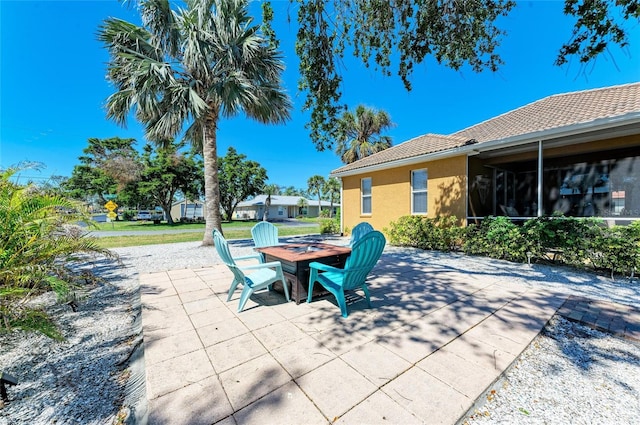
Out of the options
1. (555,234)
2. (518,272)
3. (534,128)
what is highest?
(534,128)

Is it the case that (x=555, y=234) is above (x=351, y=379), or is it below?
above

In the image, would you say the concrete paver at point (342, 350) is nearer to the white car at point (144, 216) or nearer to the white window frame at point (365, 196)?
the white window frame at point (365, 196)

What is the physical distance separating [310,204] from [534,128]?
44.8 meters

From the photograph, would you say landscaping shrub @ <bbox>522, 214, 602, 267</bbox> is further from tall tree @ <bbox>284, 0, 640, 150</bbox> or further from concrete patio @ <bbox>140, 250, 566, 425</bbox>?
tall tree @ <bbox>284, 0, 640, 150</bbox>

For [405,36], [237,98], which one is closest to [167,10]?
[237,98]

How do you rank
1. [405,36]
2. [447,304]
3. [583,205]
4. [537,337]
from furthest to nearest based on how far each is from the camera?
[583,205]
[405,36]
[447,304]
[537,337]

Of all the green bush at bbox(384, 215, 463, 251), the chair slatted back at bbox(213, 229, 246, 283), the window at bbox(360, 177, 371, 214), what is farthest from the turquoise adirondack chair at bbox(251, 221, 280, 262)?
the window at bbox(360, 177, 371, 214)

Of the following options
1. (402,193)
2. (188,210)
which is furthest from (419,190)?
(188,210)

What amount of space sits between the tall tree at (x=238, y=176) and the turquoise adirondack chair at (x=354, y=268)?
28244mm

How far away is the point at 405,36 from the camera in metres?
4.75

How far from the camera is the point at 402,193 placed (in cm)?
954

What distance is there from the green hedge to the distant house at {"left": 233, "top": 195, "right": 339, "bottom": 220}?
34943 millimetres

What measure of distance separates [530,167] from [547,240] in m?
4.57

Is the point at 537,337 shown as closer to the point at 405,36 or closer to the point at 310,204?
the point at 405,36
